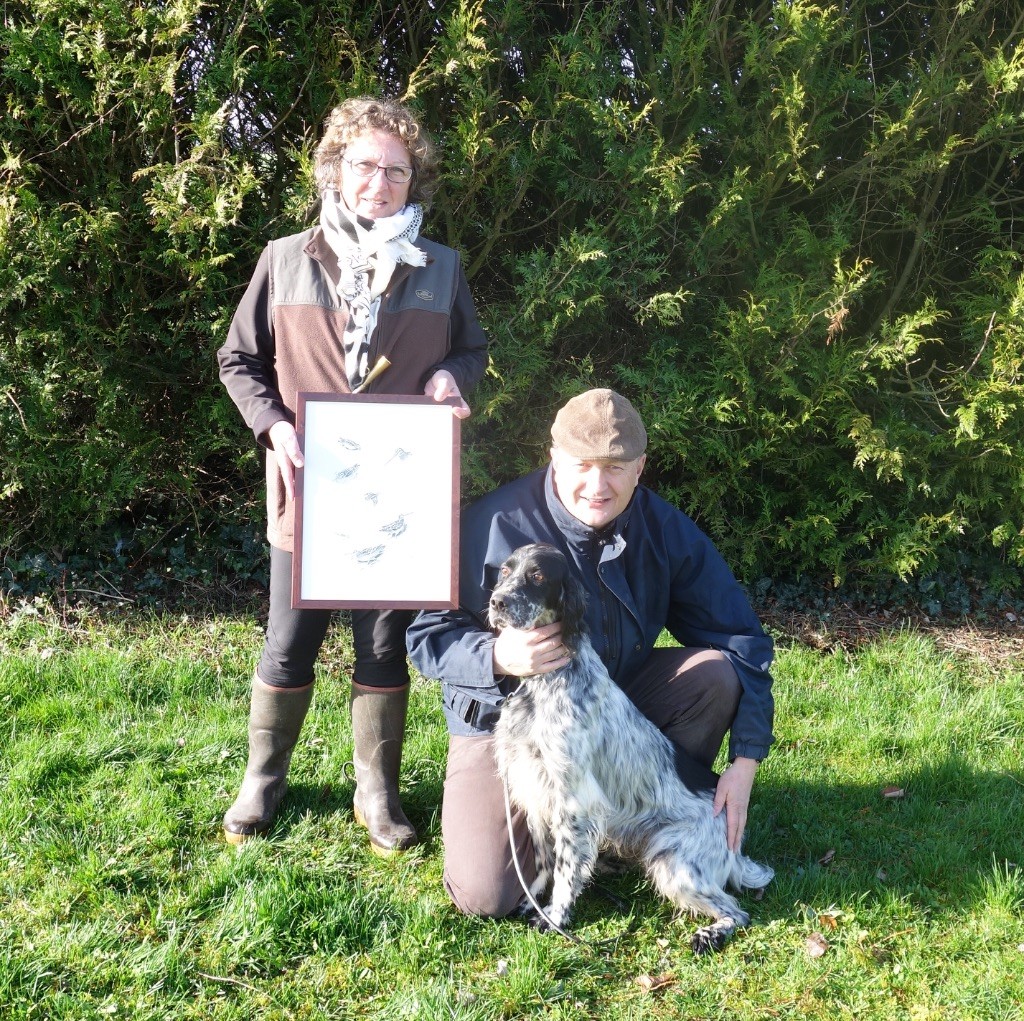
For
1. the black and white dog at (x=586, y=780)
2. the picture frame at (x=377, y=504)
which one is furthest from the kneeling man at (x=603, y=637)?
the picture frame at (x=377, y=504)

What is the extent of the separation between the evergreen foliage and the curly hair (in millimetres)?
1138

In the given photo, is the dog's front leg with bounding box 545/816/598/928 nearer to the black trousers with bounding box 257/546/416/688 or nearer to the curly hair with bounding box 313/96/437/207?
the black trousers with bounding box 257/546/416/688

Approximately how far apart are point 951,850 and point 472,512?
204cm

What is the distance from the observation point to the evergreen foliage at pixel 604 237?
412cm

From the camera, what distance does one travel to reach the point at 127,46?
4.07 meters

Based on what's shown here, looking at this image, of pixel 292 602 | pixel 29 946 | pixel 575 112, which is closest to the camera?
pixel 29 946

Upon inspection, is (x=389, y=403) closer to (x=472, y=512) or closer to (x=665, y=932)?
(x=472, y=512)

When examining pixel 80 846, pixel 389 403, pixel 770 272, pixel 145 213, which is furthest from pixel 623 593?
pixel 145 213

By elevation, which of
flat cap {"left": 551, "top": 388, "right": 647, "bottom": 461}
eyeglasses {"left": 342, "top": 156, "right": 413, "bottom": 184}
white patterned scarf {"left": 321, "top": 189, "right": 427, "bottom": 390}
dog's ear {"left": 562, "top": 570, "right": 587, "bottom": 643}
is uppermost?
eyeglasses {"left": 342, "top": 156, "right": 413, "bottom": 184}

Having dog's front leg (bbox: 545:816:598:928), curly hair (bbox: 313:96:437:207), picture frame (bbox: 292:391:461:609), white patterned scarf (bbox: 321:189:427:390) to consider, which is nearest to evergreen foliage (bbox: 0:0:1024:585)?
curly hair (bbox: 313:96:437:207)

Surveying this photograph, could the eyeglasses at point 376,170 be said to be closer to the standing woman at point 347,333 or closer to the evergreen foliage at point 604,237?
the standing woman at point 347,333

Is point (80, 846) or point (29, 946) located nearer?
point (29, 946)

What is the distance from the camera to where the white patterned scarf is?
2820 millimetres

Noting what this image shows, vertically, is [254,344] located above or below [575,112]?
below
